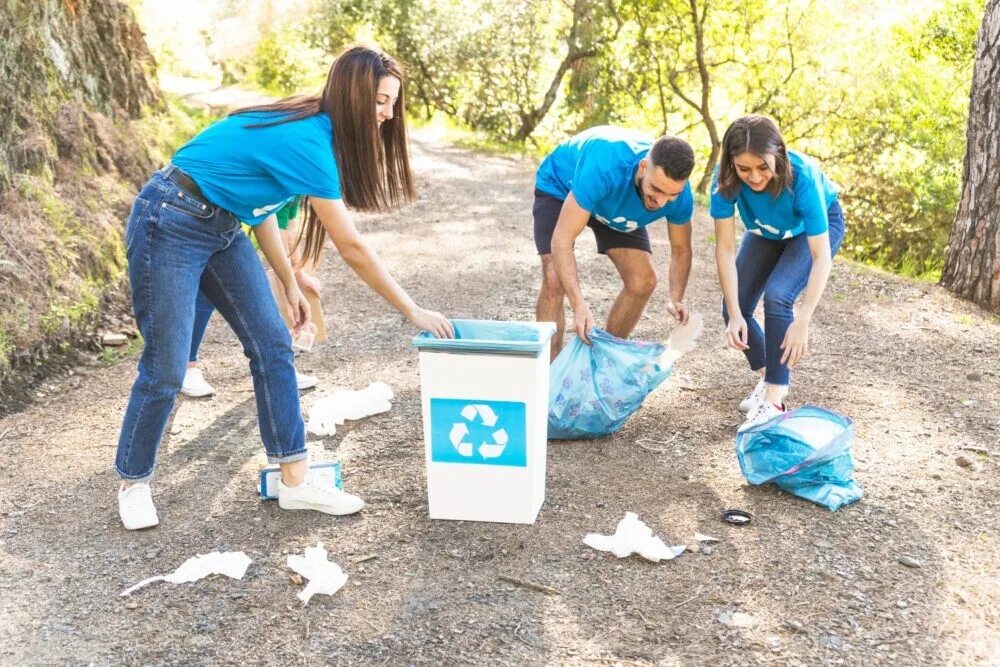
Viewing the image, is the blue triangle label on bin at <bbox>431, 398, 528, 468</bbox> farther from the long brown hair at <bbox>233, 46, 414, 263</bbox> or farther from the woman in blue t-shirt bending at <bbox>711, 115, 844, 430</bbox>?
the woman in blue t-shirt bending at <bbox>711, 115, 844, 430</bbox>

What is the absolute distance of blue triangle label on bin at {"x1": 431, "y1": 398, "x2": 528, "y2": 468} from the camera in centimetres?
282

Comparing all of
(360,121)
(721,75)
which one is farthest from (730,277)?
(721,75)

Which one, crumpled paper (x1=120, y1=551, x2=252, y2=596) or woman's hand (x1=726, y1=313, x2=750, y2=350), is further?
woman's hand (x1=726, y1=313, x2=750, y2=350)

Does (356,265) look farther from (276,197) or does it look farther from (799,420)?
(799,420)

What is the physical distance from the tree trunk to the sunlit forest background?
13.1ft

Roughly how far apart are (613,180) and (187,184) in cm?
153

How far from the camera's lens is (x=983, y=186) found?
5.64 metres

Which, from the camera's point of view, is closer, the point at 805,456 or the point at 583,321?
the point at 805,456

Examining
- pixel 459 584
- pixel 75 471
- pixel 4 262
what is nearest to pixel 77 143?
pixel 4 262

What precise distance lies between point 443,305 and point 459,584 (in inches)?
127

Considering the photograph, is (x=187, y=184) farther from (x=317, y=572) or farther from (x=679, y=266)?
(x=679, y=266)

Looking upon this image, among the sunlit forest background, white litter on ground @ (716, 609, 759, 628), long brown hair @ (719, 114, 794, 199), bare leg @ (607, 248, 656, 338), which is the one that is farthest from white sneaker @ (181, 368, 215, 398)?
the sunlit forest background

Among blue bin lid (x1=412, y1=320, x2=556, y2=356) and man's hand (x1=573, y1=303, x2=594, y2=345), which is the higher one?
blue bin lid (x1=412, y1=320, x2=556, y2=356)

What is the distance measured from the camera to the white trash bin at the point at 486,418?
2752 mm
